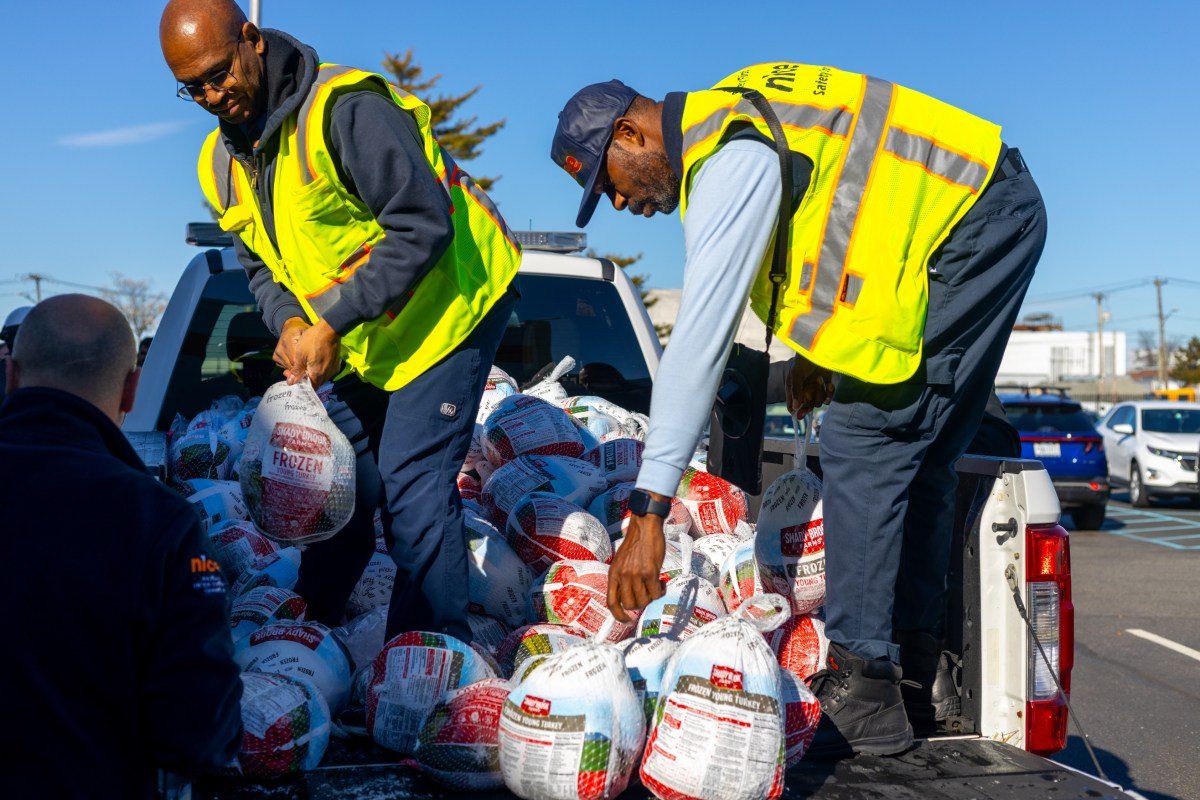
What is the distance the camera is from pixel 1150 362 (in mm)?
98625

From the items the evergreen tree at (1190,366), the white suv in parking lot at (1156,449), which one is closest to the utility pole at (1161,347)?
the evergreen tree at (1190,366)

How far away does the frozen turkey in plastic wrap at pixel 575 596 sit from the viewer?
10.9 feet

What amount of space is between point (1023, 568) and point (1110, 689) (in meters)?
4.86

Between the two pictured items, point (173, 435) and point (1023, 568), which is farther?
point (173, 435)

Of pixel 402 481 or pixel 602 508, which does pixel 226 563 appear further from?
pixel 602 508

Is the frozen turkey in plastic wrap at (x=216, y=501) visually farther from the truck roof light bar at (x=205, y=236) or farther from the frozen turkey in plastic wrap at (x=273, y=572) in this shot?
the truck roof light bar at (x=205, y=236)

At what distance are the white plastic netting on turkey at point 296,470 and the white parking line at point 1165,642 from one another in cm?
675

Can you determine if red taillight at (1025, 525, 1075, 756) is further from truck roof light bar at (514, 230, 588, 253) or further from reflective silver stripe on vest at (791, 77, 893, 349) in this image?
truck roof light bar at (514, 230, 588, 253)

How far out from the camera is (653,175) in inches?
112

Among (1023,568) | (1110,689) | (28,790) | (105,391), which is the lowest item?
(1110,689)

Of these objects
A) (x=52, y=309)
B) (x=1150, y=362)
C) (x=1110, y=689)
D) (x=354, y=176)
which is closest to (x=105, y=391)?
(x=52, y=309)

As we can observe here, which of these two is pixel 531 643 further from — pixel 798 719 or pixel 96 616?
pixel 96 616

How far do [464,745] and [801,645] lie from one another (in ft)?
3.67

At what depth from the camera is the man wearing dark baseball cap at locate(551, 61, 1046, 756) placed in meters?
2.54
